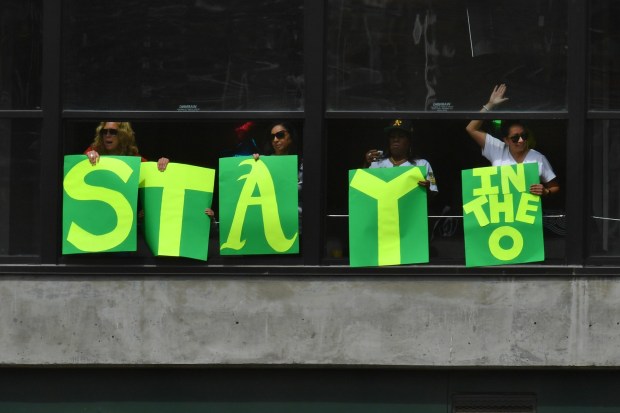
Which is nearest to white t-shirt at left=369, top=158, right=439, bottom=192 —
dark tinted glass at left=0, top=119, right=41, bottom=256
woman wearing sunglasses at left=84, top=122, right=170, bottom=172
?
woman wearing sunglasses at left=84, top=122, right=170, bottom=172

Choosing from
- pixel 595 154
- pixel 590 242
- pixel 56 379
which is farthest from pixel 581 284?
pixel 56 379

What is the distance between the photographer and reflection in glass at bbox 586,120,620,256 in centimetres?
997

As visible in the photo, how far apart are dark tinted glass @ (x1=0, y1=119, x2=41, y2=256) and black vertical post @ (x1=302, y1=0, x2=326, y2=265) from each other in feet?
6.64

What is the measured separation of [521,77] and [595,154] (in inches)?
31.3

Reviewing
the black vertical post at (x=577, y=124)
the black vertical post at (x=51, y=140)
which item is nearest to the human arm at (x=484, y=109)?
the black vertical post at (x=577, y=124)

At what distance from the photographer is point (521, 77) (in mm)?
10000

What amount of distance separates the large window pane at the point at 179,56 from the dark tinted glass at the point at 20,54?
0.23 meters

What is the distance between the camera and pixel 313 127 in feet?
32.6

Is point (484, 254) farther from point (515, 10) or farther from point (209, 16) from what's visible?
point (209, 16)

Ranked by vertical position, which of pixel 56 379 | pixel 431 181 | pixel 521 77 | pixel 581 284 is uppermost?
pixel 521 77

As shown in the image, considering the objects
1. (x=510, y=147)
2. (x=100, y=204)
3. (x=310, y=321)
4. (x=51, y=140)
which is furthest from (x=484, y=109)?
(x=51, y=140)

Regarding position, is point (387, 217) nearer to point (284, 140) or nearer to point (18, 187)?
point (284, 140)

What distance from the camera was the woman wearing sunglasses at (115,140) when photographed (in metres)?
10.0

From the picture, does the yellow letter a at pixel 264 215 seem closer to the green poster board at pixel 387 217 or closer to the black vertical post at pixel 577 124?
the green poster board at pixel 387 217
